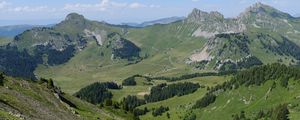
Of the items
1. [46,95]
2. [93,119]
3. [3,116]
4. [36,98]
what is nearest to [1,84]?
[36,98]

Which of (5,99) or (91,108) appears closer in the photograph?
(5,99)

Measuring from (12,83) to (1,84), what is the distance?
25.2 feet

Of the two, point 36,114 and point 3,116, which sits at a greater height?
point 3,116

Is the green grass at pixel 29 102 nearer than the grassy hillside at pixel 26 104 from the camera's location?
→ No

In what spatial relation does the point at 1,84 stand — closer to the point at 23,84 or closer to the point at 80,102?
the point at 23,84

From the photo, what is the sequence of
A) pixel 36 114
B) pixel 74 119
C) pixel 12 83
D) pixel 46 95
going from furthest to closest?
pixel 46 95 → pixel 12 83 → pixel 74 119 → pixel 36 114

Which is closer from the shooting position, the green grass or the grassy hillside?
the grassy hillside

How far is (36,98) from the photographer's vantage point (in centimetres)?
9075

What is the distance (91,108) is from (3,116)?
7409 centimetres

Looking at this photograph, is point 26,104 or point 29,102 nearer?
point 26,104

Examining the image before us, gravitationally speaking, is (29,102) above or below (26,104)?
below

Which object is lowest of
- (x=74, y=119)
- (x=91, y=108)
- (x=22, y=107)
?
(x=91, y=108)

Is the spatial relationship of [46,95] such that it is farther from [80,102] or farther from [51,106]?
[80,102]

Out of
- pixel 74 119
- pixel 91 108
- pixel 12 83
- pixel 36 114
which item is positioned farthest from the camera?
pixel 91 108
